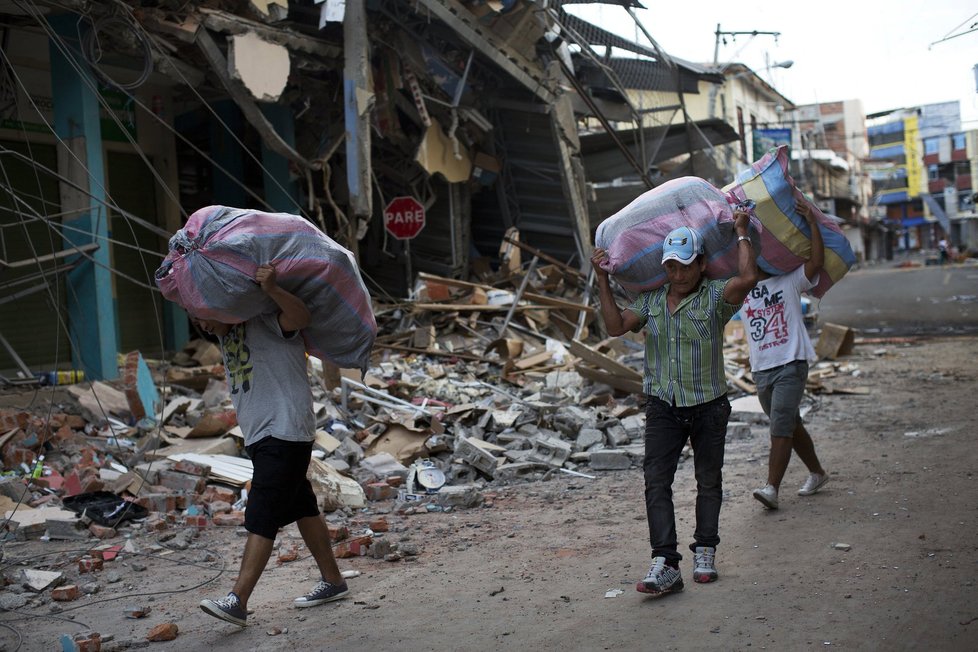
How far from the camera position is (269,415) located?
12.5 ft

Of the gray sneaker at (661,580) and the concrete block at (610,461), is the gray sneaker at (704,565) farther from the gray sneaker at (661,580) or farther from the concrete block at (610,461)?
the concrete block at (610,461)

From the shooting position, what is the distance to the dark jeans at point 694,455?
396 centimetres

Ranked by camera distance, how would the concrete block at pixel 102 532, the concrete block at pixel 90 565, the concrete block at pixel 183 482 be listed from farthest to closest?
the concrete block at pixel 183 482, the concrete block at pixel 102 532, the concrete block at pixel 90 565

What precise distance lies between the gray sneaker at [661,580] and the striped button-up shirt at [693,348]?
678 millimetres

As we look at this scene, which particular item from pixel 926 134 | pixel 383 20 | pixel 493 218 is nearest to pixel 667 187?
pixel 383 20

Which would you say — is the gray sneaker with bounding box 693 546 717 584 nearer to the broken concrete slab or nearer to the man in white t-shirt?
the man in white t-shirt

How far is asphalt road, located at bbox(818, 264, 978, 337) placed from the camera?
1930 cm

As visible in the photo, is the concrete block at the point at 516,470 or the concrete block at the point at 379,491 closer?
the concrete block at the point at 379,491

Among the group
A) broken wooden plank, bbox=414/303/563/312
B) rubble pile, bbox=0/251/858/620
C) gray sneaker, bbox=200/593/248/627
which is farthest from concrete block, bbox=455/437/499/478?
broken wooden plank, bbox=414/303/563/312

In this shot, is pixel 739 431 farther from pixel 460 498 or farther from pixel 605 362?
pixel 460 498

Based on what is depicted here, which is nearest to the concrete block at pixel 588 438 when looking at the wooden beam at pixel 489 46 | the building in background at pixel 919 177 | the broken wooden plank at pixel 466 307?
the broken wooden plank at pixel 466 307

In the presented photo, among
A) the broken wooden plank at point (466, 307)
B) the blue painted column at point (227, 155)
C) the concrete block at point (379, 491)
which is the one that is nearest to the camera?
the concrete block at point (379, 491)

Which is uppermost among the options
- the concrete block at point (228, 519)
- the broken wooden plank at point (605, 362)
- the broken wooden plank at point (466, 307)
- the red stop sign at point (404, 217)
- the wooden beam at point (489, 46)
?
the wooden beam at point (489, 46)

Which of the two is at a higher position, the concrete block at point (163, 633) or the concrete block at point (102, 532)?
the concrete block at point (163, 633)
